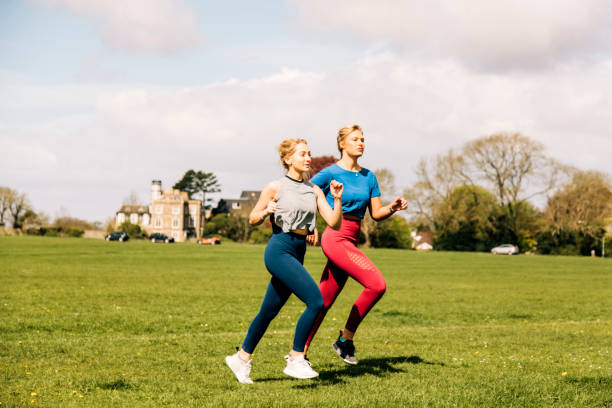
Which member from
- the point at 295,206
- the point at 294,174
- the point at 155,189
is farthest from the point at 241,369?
the point at 155,189

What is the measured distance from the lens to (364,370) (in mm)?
7543

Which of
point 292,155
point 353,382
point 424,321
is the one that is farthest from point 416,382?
point 424,321

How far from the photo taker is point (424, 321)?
15078mm

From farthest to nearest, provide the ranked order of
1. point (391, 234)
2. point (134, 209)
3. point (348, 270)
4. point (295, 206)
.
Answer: point (134, 209), point (391, 234), point (348, 270), point (295, 206)

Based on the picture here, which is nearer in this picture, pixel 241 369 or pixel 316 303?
pixel 316 303

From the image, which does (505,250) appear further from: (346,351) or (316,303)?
(316,303)

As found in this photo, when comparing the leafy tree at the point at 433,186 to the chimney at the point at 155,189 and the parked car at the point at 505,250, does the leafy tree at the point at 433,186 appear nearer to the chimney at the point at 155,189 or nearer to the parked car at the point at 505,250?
the parked car at the point at 505,250

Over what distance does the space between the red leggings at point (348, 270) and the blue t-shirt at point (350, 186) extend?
0.16m

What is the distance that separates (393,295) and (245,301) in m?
5.68

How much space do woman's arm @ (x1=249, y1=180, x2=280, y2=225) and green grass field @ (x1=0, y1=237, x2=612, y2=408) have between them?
5.63 ft

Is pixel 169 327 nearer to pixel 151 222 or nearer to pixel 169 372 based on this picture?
pixel 169 372

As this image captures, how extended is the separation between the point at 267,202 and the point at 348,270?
3.97ft

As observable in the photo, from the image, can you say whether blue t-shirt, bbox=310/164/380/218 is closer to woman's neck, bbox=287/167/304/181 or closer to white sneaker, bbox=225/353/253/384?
woman's neck, bbox=287/167/304/181

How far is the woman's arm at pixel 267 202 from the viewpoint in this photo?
6.12 m
